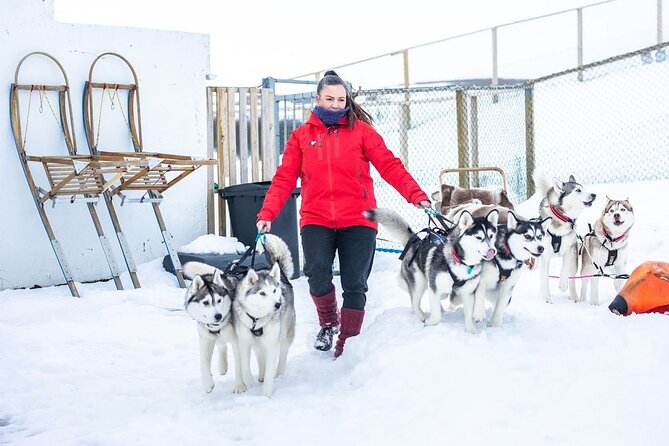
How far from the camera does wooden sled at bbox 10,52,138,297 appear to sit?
20.9 feet

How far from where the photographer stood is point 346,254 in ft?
14.5

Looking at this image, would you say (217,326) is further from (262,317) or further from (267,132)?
(267,132)

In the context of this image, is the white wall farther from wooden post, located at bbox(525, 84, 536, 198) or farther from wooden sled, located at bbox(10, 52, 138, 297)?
wooden post, located at bbox(525, 84, 536, 198)


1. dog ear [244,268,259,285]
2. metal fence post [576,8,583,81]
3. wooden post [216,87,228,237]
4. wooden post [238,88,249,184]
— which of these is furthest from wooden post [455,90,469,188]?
dog ear [244,268,259,285]

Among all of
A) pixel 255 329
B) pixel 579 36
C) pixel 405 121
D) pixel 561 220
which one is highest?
pixel 579 36

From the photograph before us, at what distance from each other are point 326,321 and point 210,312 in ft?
3.80

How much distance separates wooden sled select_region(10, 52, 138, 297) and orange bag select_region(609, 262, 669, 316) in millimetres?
4035

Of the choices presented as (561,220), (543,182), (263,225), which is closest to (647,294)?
(561,220)

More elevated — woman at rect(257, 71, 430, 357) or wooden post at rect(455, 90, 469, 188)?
wooden post at rect(455, 90, 469, 188)

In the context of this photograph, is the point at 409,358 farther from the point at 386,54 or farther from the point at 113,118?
the point at 386,54

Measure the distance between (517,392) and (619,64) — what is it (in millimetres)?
13401

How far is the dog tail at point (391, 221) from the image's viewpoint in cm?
426

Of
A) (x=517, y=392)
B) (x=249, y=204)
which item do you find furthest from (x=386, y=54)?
(x=517, y=392)

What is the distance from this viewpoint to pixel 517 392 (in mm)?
3264
